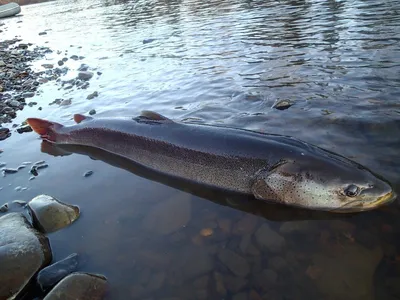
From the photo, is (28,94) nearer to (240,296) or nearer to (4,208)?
(4,208)

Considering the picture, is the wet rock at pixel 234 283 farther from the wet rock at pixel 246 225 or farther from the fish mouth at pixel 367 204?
the fish mouth at pixel 367 204

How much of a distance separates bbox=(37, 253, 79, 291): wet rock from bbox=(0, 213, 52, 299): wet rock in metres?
0.12

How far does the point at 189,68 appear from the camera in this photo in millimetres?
10195

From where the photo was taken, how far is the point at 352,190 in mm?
3555

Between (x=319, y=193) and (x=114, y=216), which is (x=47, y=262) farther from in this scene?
(x=319, y=193)

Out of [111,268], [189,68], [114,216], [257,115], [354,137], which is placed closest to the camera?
[111,268]

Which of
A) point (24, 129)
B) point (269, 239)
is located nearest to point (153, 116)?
point (269, 239)

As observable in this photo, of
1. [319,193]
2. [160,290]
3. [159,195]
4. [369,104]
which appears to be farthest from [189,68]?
[160,290]

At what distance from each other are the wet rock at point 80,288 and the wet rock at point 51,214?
1100 mm

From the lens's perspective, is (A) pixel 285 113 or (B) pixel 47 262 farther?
(A) pixel 285 113

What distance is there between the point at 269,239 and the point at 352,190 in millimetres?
995

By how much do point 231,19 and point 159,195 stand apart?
46.0ft

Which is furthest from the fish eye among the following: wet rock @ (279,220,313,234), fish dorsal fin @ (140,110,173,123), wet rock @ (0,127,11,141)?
wet rock @ (0,127,11,141)

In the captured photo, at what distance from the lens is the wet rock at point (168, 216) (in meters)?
3.97
